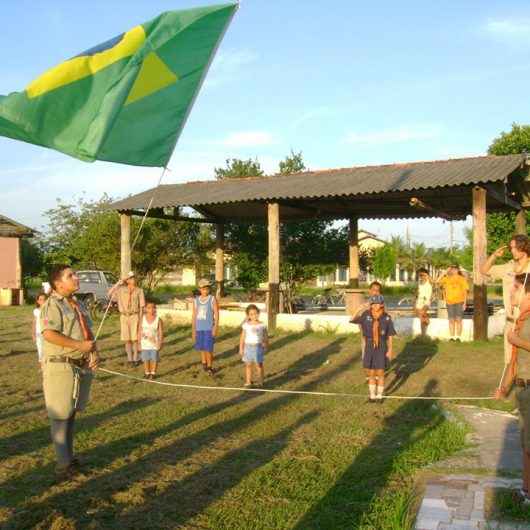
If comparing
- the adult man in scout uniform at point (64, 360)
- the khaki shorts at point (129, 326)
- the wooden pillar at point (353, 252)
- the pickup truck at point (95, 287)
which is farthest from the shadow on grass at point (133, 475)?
the pickup truck at point (95, 287)

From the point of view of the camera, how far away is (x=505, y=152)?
30.0m

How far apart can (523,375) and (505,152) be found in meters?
27.5

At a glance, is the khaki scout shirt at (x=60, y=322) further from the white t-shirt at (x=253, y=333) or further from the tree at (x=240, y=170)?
the tree at (x=240, y=170)

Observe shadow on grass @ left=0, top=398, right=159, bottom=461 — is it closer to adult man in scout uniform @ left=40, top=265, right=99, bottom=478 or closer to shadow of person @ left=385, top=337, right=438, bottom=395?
adult man in scout uniform @ left=40, top=265, right=99, bottom=478

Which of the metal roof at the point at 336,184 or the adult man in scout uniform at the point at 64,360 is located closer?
the adult man in scout uniform at the point at 64,360

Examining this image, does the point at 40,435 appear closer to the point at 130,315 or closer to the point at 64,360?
the point at 64,360

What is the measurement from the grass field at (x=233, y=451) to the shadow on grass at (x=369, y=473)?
13 mm

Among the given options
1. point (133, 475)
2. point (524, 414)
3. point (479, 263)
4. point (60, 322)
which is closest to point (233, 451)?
point (133, 475)

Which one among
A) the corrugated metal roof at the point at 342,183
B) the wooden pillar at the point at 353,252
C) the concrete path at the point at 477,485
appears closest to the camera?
the concrete path at the point at 477,485

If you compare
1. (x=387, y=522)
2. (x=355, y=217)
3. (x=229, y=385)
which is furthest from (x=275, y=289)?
(x=387, y=522)

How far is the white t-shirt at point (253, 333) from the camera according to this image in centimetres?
955

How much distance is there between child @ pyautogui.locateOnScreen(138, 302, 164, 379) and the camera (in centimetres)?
1022

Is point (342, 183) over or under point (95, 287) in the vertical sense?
over

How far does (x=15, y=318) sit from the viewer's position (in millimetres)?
22188
